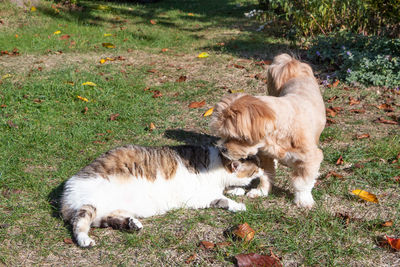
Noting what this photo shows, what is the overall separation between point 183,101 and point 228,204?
9.44ft

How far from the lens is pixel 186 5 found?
14.8 m

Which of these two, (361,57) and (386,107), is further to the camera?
(361,57)

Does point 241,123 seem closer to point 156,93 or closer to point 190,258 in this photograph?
point 190,258

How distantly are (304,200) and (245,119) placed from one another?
1121 mm

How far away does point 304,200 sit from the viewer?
3598mm

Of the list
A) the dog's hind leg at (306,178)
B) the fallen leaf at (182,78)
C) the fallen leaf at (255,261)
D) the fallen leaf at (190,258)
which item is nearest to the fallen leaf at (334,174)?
the dog's hind leg at (306,178)

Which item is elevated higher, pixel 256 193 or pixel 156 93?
pixel 156 93

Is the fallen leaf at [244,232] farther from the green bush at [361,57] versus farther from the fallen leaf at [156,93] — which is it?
the green bush at [361,57]

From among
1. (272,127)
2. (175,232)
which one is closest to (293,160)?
(272,127)

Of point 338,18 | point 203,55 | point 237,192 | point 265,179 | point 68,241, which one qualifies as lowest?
point 68,241

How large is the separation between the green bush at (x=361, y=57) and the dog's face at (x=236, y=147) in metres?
3.87

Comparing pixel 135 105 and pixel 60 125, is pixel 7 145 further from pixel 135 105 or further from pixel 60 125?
pixel 135 105

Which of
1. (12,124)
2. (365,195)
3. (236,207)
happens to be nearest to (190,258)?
(236,207)

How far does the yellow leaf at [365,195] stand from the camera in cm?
359
